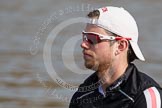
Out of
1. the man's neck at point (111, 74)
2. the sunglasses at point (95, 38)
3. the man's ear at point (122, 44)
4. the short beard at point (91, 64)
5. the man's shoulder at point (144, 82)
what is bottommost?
the man's shoulder at point (144, 82)

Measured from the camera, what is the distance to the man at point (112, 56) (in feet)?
18.1

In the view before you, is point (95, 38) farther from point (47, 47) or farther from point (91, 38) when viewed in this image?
point (47, 47)

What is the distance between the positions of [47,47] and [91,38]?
8280 mm

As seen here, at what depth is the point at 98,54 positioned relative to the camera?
5.64m

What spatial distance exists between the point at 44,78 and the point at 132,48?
6690 millimetres

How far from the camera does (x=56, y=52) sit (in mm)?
14461

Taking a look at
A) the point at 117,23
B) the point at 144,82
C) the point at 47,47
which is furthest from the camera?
Answer: the point at 47,47

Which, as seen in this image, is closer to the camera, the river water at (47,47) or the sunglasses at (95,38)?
the sunglasses at (95,38)

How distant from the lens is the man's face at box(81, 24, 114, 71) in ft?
18.5

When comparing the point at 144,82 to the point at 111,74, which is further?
the point at 111,74

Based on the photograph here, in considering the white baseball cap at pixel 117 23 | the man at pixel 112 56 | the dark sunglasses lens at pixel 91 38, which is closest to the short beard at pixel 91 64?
the man at pixel 112 56

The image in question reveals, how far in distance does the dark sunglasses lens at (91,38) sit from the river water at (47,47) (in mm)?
2796

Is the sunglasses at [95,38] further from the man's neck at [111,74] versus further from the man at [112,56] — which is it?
the man's neck at [111,74]

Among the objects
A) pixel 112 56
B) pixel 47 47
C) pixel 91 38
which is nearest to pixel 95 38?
pixel 91 38
